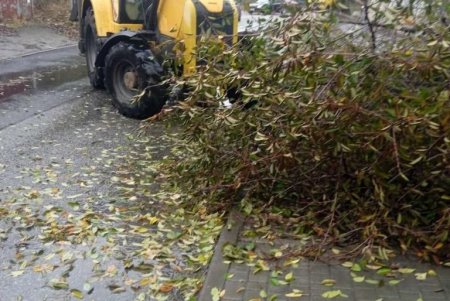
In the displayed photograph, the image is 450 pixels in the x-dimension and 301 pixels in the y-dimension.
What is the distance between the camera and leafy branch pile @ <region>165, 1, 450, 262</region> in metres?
4.32

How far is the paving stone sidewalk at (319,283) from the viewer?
12.7 feet

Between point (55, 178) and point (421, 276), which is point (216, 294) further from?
point (55, 178)

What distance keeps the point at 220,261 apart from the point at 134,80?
200 inches

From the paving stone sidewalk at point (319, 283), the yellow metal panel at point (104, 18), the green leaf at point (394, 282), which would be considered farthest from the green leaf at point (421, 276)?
the yellow metal panel at point (104, 18)

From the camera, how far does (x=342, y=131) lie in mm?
4492

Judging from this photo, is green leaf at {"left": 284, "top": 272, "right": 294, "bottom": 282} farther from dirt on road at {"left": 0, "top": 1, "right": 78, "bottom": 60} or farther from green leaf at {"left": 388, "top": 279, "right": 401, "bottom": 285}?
dirt on road at {"left": 0, "top": 1, "right": 78, "bottom": 60}

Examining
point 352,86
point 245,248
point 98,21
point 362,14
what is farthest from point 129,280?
point 98,21

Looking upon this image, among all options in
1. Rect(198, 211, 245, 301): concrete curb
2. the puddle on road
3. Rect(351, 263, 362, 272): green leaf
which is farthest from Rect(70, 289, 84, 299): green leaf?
the puddle on road

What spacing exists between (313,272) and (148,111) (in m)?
4.95

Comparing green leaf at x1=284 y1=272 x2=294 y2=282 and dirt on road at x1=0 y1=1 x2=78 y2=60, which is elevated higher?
dirt on road at x1=0 y1=1 x2=78 y2=60

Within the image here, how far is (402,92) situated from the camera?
4383 mm

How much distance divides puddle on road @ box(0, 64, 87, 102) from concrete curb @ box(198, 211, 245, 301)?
20.9 ft

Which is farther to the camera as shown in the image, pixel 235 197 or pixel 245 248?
pixel 235 197

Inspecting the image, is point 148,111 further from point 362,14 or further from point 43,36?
point 43,36
